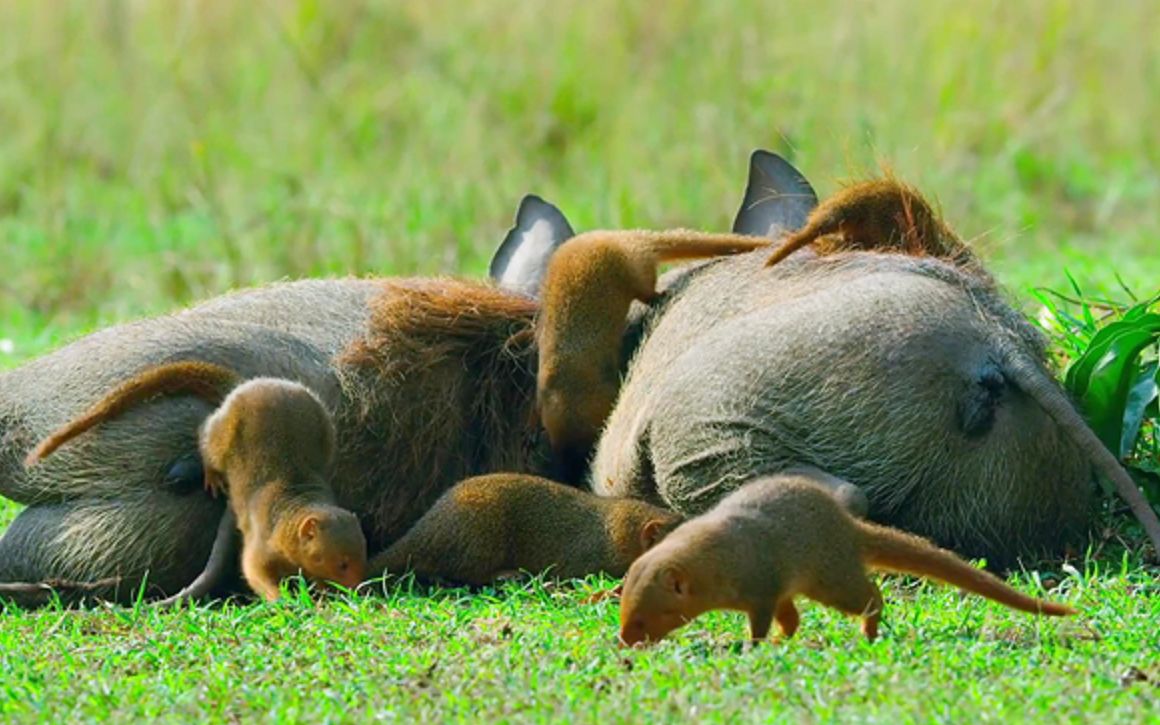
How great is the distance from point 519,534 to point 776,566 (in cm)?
131

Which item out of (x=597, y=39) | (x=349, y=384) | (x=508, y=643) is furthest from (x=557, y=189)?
(x=508, y=643)

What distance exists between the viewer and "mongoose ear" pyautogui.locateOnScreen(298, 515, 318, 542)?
542 cm

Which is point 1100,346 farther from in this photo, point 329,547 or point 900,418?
point 329,547

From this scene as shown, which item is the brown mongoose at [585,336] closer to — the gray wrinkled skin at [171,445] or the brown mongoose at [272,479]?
the gray wrinkled skin at [171,445]

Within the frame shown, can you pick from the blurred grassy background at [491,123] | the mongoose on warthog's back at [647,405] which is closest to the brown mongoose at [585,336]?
the mongoose on warthog's back at [647,405]

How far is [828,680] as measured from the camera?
4.21m

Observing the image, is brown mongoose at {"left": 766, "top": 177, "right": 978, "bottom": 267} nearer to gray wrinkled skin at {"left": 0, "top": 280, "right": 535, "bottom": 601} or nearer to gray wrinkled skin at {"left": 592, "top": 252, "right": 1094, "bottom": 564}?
gray wrinkled skin at {"left": 592, "top": 252, "right": 1094, "bottom": 564}

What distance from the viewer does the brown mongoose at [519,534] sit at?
221 inches

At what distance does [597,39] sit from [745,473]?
8.49 meters

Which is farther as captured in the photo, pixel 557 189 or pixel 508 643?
pixel 557 189

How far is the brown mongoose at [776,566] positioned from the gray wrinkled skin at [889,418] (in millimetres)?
799

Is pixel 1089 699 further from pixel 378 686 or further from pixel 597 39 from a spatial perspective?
pixel 597 39

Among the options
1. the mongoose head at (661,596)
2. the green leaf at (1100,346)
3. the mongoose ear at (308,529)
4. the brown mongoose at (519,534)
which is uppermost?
the green leaf at (1100,346)

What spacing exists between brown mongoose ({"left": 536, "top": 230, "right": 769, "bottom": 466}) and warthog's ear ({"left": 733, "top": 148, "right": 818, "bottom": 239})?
24.8 inches
